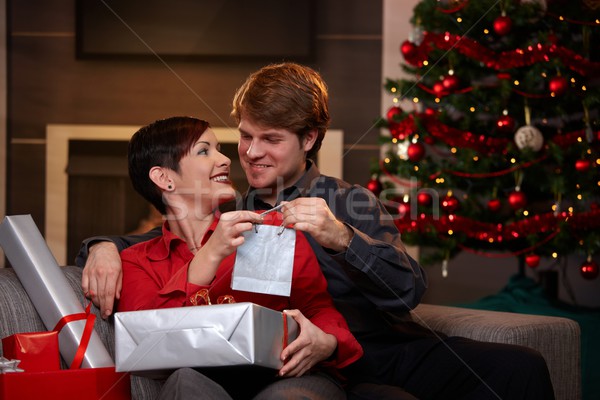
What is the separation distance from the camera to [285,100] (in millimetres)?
1868

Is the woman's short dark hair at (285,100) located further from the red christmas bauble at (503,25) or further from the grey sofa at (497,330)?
the red christmas bauble at (503,25)

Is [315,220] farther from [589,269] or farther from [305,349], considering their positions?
[589,269]

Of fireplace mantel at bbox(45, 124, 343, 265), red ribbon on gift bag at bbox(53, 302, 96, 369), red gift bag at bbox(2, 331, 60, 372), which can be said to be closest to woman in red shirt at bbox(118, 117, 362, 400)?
red ribbon on gift bag at bbox(53, 302, 96, 369)

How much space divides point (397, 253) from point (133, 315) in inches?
23.4

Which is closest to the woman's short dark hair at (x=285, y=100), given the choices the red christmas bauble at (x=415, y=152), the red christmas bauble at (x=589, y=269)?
the red christmas bauble at (x=415, y=152)

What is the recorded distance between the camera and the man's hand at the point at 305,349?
140 centimetres

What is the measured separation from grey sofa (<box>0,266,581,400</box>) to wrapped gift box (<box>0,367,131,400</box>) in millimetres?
252

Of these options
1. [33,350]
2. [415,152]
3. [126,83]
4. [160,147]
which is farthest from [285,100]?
[126,83]

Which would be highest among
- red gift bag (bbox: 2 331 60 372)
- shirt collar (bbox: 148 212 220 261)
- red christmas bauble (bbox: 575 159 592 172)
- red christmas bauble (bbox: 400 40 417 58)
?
red christmas bauble (bbox: 400 40 417 58)

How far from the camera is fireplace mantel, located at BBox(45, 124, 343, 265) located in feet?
13.9

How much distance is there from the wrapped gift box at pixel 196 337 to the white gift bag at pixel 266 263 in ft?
0.39

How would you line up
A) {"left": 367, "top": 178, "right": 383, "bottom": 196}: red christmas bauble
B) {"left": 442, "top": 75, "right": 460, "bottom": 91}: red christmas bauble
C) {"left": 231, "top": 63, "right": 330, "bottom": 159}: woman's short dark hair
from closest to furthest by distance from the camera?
1. {"left": 231, "top": 63, "right": 330, "bottom": 159}: woman's short dark hair
2. {"left": 442, "top": 75, "right": 460, "bottom": 91}: red christmas bauble
3. {"left": 367, "top": 178, "right": 383, "bottom": 196}: red christmas bauble

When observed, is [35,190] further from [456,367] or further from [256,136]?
[456,367]

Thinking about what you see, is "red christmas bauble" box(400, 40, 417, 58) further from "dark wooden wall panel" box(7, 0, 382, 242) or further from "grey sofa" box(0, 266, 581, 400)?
"grey sofa" box(0, 266, 581, 400)
